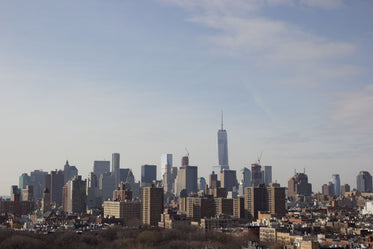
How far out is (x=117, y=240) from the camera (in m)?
164

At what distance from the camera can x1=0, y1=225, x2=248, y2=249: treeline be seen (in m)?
142

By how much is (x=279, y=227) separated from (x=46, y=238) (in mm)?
67190

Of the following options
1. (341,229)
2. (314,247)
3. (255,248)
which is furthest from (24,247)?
(341,229)

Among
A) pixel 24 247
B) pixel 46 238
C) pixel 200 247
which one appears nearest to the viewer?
pixel 24 247

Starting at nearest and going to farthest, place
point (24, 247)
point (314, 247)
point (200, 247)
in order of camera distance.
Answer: point (314, 247)
point (24, 247)
point (200, 247)

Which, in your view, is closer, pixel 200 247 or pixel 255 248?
pixel 255 248

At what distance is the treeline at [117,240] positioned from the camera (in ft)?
465

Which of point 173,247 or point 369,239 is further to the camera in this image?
point 173,247

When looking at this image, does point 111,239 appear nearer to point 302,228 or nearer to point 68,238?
point 68,238

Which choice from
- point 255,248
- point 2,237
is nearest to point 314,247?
point 255,248

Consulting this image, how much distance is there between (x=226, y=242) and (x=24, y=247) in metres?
57.6

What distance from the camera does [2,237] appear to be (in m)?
150

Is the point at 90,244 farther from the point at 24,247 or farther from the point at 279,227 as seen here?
the point at 279,227

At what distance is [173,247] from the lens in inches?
5960
